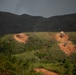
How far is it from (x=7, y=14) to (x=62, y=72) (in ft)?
266

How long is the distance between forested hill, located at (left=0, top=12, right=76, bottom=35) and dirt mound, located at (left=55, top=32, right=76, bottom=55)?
17338mm

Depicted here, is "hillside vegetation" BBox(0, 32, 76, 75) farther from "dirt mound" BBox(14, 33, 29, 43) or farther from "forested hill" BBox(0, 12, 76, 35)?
"forested hill" BBox(0, 12, 76, 35)

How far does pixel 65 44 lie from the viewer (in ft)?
185

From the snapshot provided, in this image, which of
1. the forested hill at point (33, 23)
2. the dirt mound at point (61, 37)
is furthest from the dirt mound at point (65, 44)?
the forested hill at point (33, 23)

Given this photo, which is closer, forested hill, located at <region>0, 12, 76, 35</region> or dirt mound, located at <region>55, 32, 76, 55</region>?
dirt mound, located at <region>55, 32, 76, 55</region>

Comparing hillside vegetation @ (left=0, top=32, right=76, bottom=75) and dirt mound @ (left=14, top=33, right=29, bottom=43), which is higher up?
dirt mound @ (left=14, top=33, right=29, bottom=43)

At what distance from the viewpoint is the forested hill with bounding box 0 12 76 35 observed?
84.4 m

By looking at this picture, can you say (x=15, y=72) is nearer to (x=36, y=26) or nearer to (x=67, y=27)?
(x=67, y=27)

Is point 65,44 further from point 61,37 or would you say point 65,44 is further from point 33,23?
point 33,23

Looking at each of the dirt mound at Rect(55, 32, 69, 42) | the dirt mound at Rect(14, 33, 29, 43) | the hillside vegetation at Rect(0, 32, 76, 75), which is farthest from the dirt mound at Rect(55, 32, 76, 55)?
the dirt mound at Rect(14, 33, 29, 43)

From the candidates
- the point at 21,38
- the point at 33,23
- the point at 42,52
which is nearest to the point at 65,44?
the point at 42,52

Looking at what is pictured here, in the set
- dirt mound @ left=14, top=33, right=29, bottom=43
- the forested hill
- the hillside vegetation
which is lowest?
the hillside vegetation

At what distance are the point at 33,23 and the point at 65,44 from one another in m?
45.9

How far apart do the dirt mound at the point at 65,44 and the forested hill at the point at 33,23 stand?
56.9 ft
